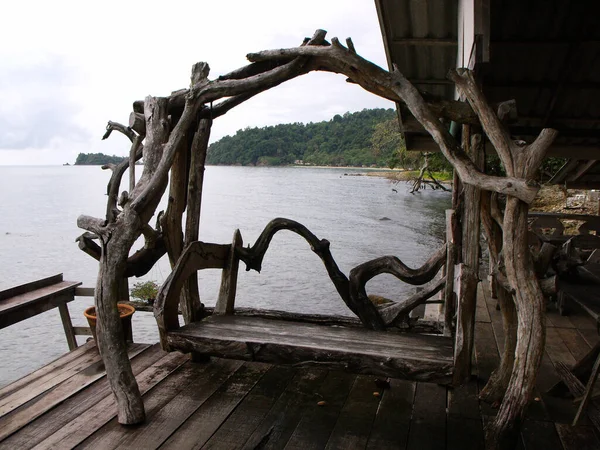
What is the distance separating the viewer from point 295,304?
44.0 feet

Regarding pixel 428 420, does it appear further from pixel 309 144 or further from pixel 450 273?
pixel 309 144

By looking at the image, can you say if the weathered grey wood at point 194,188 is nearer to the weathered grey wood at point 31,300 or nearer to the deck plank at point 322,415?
the deck plank at point 322,415

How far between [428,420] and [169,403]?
5.40 ft

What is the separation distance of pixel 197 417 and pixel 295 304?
33.4ft

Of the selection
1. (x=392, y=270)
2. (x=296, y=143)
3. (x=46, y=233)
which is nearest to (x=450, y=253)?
(x=392, y=270)

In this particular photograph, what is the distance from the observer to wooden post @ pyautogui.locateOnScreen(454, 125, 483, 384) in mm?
2936

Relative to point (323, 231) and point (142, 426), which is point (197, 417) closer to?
point (142, 426)

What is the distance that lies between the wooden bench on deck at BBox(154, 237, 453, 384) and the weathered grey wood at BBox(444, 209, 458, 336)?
0.51m

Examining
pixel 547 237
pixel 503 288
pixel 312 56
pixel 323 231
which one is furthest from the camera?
pixel 323 231

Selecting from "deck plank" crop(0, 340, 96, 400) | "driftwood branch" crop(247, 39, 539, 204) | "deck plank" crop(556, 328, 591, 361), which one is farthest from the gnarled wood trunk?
"deck plank" crop(0, 340, 96, 400)

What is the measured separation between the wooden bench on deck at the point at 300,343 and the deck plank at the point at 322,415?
15.3 inches

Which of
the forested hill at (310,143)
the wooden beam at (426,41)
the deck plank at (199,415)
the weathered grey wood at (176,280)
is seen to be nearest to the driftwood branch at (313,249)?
the weathered grey wood at (176,280)

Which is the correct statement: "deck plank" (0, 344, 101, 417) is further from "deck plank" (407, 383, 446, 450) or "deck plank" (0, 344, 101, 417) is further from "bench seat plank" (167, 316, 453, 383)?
"deck plank" (407, 383, 446, 450)

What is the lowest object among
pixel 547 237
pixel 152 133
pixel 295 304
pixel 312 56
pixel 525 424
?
pixel 295 304
